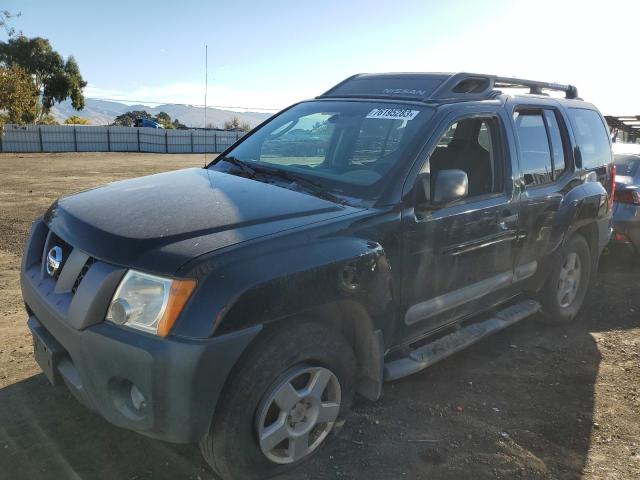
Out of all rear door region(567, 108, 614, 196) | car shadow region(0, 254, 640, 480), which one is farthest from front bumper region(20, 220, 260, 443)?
rear door region(567, 108, 614, 196)

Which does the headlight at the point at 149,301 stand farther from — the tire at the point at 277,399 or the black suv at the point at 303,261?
the tire at the point at 277,399

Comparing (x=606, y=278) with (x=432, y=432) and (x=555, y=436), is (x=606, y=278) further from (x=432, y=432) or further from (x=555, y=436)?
(x=432, y=432)

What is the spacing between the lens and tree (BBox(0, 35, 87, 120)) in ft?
131

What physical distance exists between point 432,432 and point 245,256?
1681 millimetres

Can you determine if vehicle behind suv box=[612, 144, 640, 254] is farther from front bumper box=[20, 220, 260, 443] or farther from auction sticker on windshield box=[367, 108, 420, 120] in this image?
front bumper box=[20, 220, 260, 443]

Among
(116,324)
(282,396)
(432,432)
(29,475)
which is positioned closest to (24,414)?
(29,475)

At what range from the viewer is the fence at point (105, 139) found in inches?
1096

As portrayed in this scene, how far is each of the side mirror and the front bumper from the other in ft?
4.30

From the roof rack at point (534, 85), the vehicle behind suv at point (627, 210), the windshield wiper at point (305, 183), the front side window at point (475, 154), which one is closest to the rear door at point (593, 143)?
the roof rack at point (534, 85)

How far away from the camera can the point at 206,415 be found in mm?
2123

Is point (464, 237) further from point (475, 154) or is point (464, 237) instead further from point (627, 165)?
point (627, 165)

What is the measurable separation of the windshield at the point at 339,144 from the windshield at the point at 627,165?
4856 mm

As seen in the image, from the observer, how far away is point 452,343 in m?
3.37

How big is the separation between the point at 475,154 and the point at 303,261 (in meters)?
2.02
